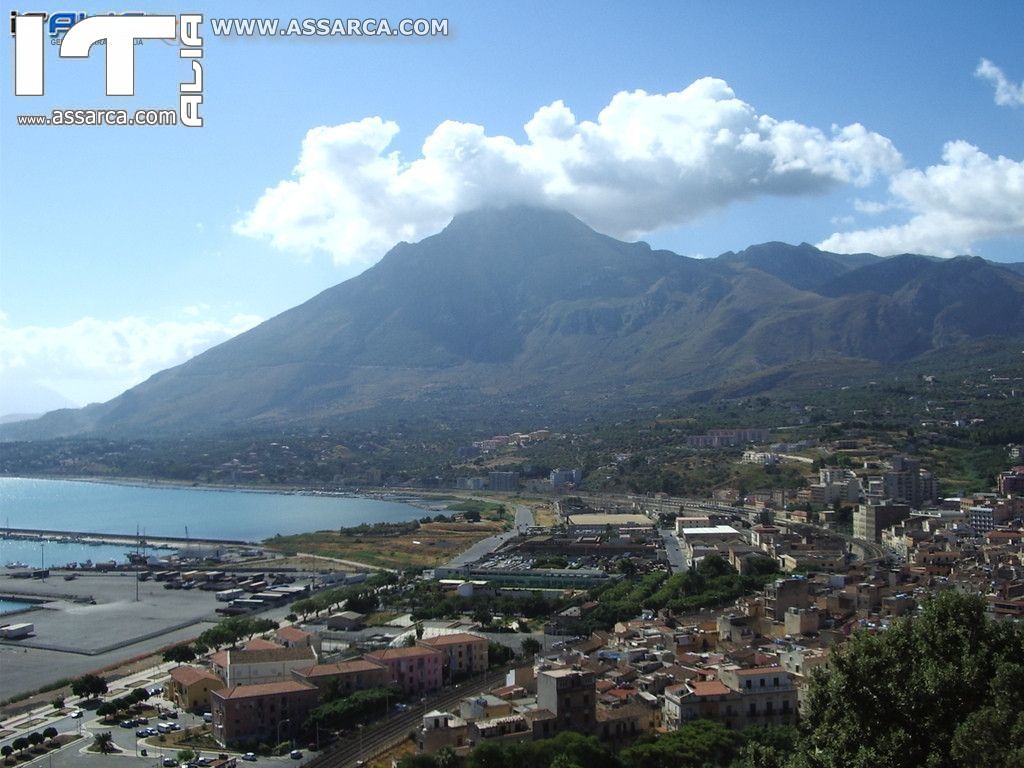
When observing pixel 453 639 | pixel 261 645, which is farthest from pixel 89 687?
pixel 453 639

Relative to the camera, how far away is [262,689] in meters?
13.0

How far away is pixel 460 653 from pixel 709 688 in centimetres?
431

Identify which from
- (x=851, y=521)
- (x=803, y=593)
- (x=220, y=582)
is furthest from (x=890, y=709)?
(x=851, y=521)

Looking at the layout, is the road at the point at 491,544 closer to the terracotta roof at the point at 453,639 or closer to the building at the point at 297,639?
the building at the point at 297,639

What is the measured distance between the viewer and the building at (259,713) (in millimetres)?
12492

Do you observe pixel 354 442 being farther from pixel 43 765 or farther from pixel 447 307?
pixel 43 765

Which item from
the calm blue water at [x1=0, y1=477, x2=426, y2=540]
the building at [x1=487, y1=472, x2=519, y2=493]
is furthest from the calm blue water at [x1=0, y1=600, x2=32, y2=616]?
the building at [x1=487, y1=472, x2=519, y2=493]

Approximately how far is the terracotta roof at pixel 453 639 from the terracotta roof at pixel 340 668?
120 centimetres

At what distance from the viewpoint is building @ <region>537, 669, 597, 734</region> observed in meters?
11.1

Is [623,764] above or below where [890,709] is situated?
below

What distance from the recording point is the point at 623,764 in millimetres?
10070

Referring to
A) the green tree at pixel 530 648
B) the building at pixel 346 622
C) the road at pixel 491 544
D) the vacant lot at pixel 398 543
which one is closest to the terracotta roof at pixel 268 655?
the green tree at pixel 530 648

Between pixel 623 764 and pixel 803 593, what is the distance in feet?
25.3

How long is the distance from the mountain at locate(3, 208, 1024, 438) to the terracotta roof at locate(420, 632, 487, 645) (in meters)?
64.6
